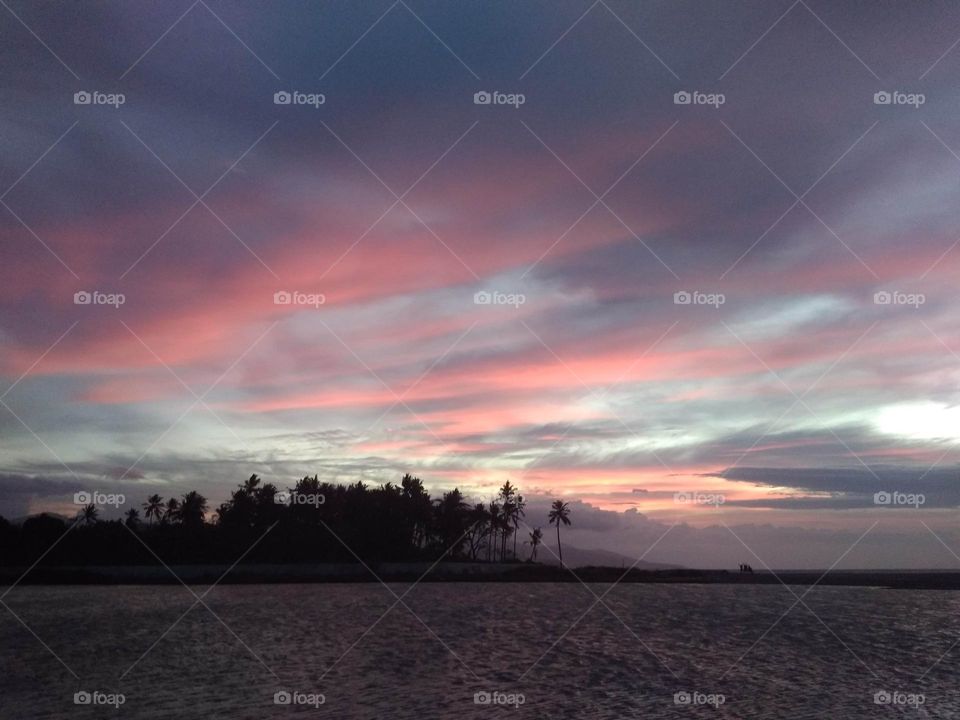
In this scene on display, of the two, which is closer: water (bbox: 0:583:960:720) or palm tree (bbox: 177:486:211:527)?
water (bbox: 0:583:960:720)

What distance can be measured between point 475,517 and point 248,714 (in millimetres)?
109199

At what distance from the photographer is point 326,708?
23.9m

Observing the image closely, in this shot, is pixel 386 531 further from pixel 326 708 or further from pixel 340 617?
pixel 326 708

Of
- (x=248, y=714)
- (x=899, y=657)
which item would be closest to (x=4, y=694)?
(x=248, y=714)
